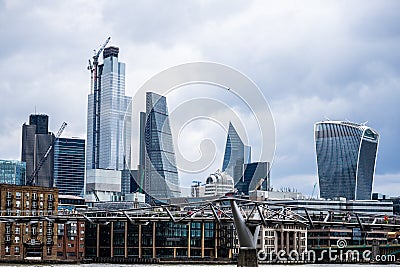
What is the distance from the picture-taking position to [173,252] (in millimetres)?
142250

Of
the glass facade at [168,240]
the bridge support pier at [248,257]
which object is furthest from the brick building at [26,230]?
the bridge support pier at [248,257]

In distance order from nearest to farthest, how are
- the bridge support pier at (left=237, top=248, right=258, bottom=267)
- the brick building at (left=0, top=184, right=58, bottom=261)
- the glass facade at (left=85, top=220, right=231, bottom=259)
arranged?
the bridge support pier at (left=237, top=248, right=258, bottom=267) → the brick building at (left=0, top=184, right=58, bottom=261) → the glass facade at (left=85, top=220, right=231, bottom=259)

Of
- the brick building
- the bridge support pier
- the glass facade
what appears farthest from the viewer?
the glass facade

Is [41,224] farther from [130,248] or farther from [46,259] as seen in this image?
[130,248]

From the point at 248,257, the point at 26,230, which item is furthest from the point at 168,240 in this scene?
the point at 248,257

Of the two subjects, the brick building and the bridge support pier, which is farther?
the brick building

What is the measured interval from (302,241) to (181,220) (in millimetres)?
88676

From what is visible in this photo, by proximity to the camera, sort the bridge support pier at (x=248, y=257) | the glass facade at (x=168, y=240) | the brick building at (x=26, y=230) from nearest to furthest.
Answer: the bridge support pier at (x=248, y=257) < the brick building at (x=26, y=230) < the glass facade at (x=168, y=240)

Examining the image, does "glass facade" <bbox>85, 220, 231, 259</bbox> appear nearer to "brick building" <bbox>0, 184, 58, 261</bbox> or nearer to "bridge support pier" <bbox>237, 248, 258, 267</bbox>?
"brick building" <bbox>0, 184, 58, 261</bbox>

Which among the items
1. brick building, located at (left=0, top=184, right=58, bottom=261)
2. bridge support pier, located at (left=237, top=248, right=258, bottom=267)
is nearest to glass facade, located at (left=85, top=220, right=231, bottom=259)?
brick building, located at (left=0, top=184, right=58, bottom=261)

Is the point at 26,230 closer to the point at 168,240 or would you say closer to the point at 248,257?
the point at 168,240

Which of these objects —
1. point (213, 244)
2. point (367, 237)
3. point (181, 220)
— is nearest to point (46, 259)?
point (213, 244)

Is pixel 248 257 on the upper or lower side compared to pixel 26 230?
lower

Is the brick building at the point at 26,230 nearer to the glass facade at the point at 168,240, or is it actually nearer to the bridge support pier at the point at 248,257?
the glass facade at the point at 168,240
